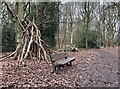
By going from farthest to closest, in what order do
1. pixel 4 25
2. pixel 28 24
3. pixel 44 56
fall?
1. pixel 4 25
2. pixel 28 24
3. pixel 44 56

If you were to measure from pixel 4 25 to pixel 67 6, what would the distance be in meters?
7.13

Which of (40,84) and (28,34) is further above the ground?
(28,34)

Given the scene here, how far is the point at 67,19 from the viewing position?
23.3 meters

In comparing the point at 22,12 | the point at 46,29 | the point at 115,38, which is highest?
the point at 22,12

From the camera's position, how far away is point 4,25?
17484 millimetres

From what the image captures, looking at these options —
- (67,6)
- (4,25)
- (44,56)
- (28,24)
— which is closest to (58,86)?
(44,56)

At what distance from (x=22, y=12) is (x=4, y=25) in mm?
6380

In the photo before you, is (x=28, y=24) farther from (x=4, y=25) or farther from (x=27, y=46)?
(x=4, y=25)

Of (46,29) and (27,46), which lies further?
(46,29)

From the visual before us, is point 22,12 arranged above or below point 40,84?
above

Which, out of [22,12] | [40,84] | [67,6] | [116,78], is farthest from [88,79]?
[67,6]

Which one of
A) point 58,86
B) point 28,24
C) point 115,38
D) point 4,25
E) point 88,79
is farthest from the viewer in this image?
point 115,38

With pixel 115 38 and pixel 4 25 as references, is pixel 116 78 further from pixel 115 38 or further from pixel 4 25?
pixel 115 38

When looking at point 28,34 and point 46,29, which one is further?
point 46,29
